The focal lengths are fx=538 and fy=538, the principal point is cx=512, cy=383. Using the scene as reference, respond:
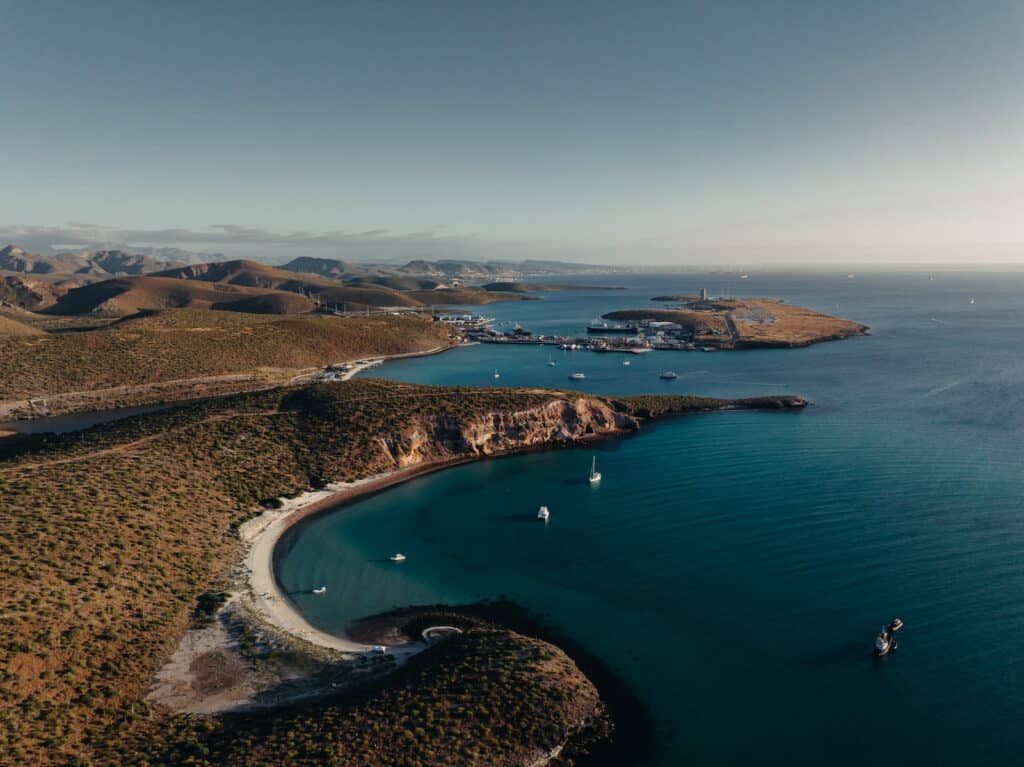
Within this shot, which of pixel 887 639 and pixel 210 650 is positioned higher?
pixel 887 639

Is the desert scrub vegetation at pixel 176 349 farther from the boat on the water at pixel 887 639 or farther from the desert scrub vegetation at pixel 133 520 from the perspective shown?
the boat on the water at pixel 887 639

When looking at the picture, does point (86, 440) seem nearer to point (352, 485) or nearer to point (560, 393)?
point (352, 485)

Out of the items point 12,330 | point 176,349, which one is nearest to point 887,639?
point 176,349

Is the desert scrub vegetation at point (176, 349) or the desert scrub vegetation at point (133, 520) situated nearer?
the desert scrub vegetation at point (133, 520)

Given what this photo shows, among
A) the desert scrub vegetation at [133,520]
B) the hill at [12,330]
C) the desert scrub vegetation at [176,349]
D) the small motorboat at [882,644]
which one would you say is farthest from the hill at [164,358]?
the small motorboat at [882,644]

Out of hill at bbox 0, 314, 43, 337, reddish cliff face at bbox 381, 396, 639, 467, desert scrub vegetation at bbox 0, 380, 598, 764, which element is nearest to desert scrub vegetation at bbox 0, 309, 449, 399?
hill at bbox 0, 314, 43, 337

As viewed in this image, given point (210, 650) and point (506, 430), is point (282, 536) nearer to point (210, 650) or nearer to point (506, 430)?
point (210, 650)

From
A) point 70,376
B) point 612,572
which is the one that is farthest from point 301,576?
point 70,376
